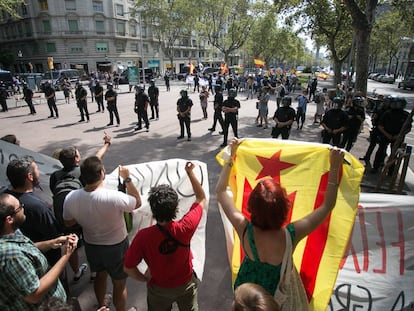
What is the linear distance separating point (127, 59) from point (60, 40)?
10819 mm

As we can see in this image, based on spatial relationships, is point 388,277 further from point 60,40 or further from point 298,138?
point 60,40

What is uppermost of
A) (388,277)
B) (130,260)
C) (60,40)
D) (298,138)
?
(60,40)

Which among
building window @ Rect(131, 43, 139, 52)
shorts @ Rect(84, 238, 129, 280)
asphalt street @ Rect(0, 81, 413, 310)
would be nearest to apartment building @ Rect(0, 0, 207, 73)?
building window @ Rect(131, 43, 139, 52)

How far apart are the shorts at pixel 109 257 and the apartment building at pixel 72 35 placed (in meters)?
43.4

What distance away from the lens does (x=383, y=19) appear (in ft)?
127

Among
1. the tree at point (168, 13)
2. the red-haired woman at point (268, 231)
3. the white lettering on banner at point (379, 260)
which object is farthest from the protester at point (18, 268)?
the tree at point (168, 13)

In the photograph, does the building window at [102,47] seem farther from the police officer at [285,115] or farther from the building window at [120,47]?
the police officer at [285,115]

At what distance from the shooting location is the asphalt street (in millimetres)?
3531

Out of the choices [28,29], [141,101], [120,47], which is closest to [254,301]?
[141,101]

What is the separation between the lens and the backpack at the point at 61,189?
3.07m

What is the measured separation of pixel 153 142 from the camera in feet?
32.7

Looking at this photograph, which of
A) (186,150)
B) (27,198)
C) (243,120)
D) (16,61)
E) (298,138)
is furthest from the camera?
(16,61)

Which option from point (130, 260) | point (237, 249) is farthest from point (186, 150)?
point (130, 260)

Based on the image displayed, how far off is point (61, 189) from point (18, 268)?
1.49 m
